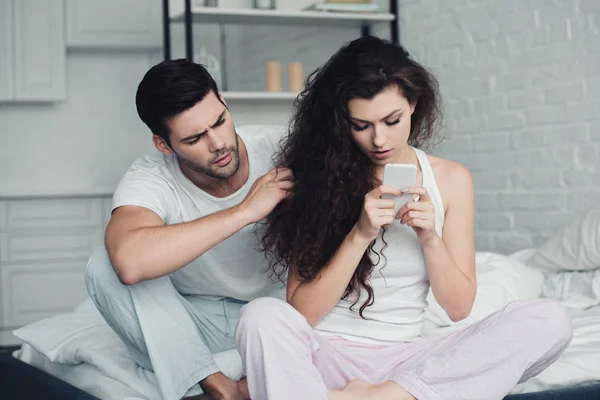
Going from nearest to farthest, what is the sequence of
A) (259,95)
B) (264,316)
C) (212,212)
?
(264,316) → (212,212) → (259,95)

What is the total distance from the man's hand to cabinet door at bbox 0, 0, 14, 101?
3079mm

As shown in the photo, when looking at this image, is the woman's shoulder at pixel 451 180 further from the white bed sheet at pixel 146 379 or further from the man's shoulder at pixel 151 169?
the man's shoulder at pixel 151 169

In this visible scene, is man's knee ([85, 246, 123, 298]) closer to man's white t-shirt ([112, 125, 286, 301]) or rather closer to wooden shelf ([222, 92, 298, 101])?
man's white t-shirt ([112, 125, 286, 301])

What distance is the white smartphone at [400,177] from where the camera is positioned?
1.66 meters

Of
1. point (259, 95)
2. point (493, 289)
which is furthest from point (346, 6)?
point (493, 289)

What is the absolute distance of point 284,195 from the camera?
191 centimetres

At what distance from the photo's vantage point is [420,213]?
5.63 feet

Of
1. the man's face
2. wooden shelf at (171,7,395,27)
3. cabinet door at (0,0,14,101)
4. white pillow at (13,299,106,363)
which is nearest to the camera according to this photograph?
the man's face

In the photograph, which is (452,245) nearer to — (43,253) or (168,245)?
(168,245)

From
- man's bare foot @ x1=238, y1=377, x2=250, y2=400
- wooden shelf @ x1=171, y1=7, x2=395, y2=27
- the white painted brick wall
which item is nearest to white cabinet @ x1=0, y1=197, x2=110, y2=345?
wooden shelf @ x1=171, y1=7, x2=395, y2=27

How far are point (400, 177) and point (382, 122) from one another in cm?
16

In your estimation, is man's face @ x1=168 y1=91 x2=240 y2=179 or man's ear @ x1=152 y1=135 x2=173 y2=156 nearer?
man's face @ x1=168 y1=91 x2=240 y2=179

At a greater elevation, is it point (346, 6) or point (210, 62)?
point (346, 6)

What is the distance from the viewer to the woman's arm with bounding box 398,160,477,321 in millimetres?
1763
